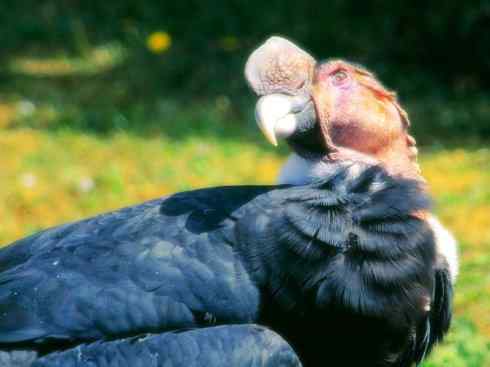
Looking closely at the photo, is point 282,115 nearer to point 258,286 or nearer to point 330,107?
point 330,107

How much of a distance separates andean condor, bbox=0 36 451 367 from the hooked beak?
0.63ft

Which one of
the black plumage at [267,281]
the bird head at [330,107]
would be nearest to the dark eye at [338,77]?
the bird head at [330,107]

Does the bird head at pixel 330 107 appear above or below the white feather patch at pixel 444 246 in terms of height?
above

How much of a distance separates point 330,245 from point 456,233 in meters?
2.91

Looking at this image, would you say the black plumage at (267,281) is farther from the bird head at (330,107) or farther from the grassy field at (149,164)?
the grassy field at (149,164)

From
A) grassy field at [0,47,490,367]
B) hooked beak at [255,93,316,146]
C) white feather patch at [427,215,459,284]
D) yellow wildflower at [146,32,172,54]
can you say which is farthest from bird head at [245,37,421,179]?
yellow wildflower at [146,32,172,54]

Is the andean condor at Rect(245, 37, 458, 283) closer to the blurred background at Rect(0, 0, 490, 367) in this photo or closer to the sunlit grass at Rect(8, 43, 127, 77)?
the blurred background at Rect(0, 0, 490, 367)

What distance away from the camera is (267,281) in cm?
301

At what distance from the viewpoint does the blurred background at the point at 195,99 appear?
6.21 m

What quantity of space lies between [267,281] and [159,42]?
6.71 m

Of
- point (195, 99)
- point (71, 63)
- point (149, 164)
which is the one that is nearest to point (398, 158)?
point (149, 164)

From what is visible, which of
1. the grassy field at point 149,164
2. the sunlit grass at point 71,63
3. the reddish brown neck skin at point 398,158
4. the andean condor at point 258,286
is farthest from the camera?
the sunlit grass at point 71,63

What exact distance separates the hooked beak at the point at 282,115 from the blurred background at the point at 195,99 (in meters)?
1.35

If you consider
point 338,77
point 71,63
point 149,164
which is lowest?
point 149,164
